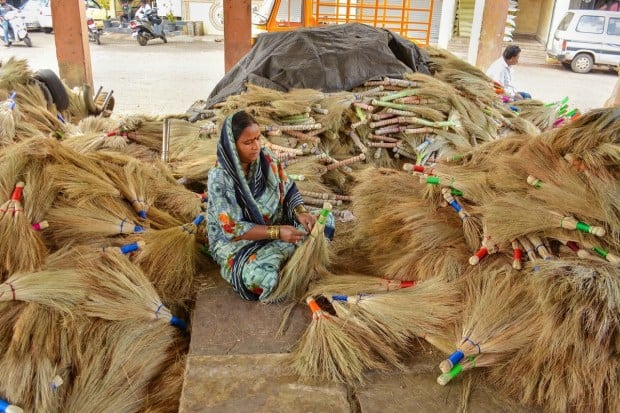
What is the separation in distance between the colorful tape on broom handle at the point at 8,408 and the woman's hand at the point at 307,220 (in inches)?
55.4

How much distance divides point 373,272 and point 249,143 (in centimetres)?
98

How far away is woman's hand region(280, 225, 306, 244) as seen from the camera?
2.37 m

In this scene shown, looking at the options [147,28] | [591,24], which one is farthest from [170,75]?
[591,24]

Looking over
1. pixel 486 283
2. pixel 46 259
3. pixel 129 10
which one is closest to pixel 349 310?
pixel 486 283

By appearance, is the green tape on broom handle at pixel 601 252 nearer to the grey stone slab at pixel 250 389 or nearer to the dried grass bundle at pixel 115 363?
the grey stone slab at pixel 250 389

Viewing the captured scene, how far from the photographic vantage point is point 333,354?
193 centimetres

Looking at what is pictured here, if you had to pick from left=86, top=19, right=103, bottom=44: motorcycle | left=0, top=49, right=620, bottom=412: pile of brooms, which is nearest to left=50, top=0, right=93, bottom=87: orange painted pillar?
left=0, top=49, right=620, bottom=412: pile of brooms

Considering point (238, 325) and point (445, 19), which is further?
point (445, 19)

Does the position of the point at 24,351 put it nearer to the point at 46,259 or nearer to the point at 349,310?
the point at 46,259

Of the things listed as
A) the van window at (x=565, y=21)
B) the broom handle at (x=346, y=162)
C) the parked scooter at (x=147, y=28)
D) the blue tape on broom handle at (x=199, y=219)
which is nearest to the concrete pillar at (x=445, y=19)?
the van window at (x=565, y=21)

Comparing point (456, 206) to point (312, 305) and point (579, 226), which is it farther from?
point (312, 305)

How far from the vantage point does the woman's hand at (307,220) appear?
248 centimetres

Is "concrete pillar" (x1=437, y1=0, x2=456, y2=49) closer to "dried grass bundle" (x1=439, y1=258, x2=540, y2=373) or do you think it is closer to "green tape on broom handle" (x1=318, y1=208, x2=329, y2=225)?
"green tape on broom handle" (x1=318, y1=208, x2=329, y2=225)

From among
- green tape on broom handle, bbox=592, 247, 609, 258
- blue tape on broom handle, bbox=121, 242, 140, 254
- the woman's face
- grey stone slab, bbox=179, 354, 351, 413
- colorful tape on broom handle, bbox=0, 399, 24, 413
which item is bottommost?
grey stone slab, bbox=179, 354, 351, 413
